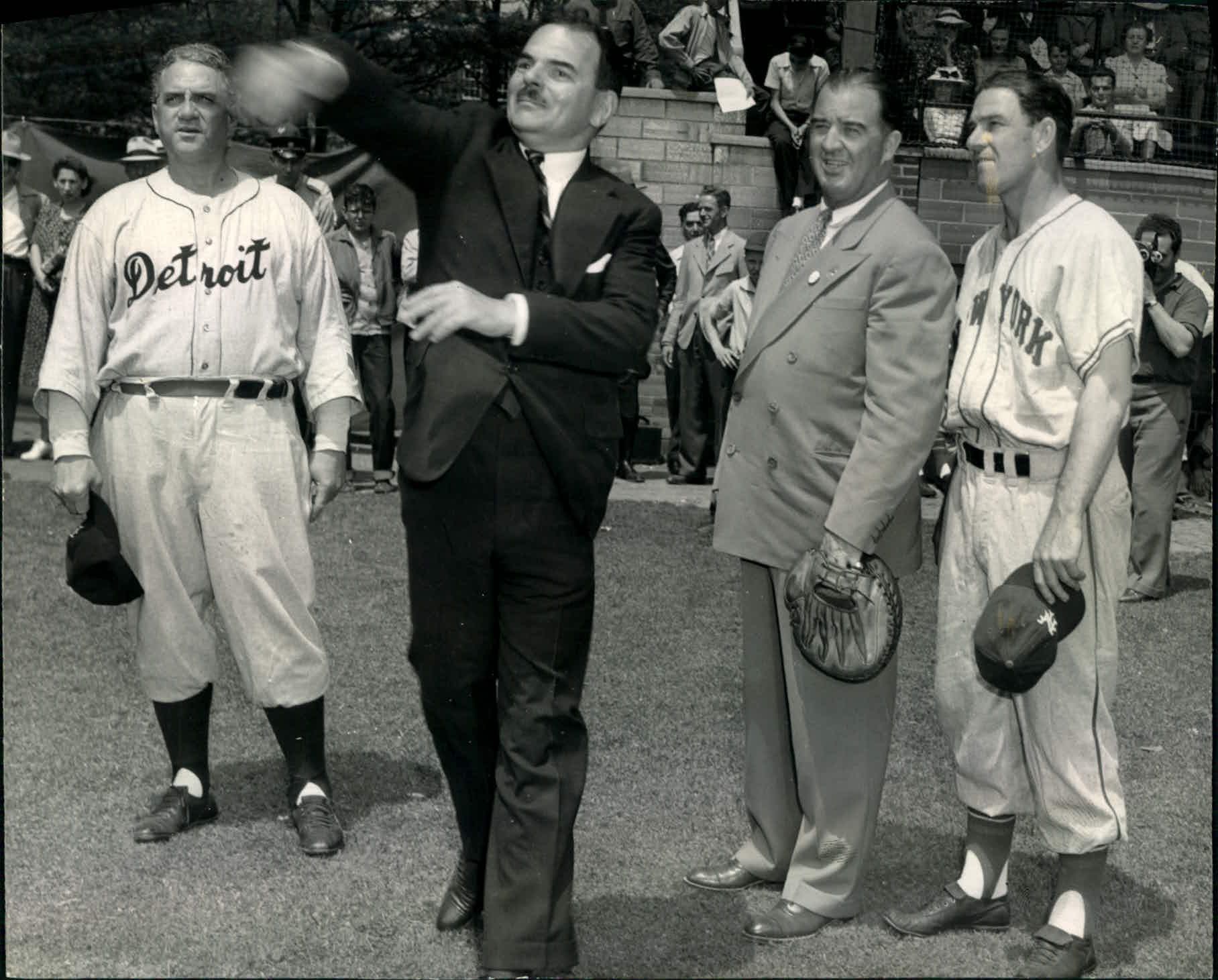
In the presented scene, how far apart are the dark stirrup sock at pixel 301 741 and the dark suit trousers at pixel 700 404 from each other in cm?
120

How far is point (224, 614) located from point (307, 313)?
74 centimetres

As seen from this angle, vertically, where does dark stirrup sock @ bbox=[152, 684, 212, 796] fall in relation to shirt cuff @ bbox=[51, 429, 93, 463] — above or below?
below

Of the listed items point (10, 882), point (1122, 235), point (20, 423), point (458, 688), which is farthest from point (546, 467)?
point (20, 423)

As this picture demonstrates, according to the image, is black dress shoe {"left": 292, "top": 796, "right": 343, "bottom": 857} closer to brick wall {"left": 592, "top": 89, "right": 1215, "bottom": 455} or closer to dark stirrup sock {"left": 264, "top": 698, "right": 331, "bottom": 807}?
dark stirrup sock {"left": 264, "top": 698, "right": 331, "bottom": 807}

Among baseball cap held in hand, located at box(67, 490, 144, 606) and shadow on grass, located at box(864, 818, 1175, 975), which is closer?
shadow on grass, located at box(864, 818, 1175, 975)

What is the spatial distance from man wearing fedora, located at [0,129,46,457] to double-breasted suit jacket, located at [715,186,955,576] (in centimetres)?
290

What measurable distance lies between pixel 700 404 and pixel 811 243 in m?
0.78

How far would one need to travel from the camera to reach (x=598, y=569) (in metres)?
6.23

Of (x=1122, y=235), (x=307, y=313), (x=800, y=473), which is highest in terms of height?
(x=1122, y=235)

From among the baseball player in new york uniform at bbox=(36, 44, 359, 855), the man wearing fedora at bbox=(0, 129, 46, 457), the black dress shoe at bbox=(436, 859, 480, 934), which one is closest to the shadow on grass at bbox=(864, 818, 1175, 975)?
the black dress shoe at bbox=(436, 859, 480, 934)

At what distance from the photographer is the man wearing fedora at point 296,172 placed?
3.65 meters

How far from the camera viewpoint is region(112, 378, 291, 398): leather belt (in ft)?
12.0

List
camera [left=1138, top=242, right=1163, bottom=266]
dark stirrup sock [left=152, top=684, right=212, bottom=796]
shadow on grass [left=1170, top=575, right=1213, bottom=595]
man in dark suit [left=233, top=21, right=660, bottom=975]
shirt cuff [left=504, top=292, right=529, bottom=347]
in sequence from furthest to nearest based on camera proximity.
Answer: shadow on grass [left=1170, top=575, right=1213, bottom=595], camera [left=1138, top=242, right=1163, bottom=266], dark stirrup sock [left=152, top=684, right=212, bottom=796], man in dark suit [left=233, top=21, right=660, bottom=975], shirt cuff [left=504, top=292, right=529, bottom=347]

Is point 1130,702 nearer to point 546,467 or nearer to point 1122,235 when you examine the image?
point 1122,235
